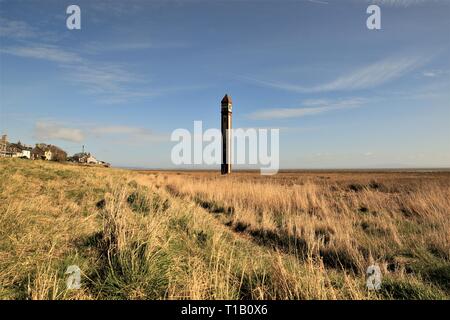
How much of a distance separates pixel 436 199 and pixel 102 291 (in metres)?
9.17

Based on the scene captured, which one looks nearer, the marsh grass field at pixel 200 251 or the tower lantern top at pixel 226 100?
the marsh grass field at pixel 200 251

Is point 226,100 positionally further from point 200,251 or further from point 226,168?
point 200,251

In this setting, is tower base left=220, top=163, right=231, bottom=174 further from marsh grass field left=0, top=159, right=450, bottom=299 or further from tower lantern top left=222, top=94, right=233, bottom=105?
marsh grass field left=0, top=159, right=450, bottom=299

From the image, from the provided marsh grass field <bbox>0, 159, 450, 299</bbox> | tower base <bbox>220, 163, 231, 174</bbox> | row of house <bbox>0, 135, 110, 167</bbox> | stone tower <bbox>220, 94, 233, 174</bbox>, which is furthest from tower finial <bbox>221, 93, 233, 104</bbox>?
Answer: row of house <bbox>0, 135, 110, 167</bbox>

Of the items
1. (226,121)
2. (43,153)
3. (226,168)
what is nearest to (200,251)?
(226,121)

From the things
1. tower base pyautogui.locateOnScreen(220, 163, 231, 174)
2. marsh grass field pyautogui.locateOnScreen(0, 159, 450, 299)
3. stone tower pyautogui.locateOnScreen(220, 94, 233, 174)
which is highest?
stone tower pyautogui.locateOnScreen(220, 94, 233, 174)

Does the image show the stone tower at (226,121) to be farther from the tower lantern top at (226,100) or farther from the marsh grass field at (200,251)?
the marsh grass field at (200,251)

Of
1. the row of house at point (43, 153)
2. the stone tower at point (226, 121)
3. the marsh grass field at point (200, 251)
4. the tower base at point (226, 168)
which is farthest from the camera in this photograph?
the row of house at point (43, 153)

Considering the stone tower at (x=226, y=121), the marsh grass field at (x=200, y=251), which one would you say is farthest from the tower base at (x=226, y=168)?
the marsh grass field at (x=200, y=251)
